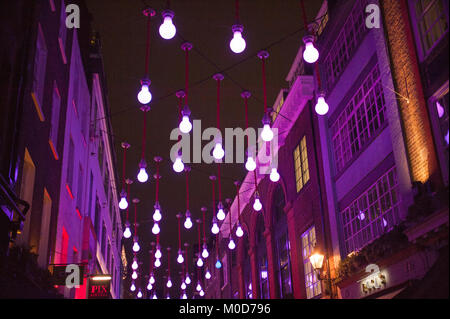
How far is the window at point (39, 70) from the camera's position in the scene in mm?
13492

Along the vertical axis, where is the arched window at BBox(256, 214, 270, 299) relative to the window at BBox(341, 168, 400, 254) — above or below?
above

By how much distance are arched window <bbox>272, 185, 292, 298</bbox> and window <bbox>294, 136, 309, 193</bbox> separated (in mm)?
3058

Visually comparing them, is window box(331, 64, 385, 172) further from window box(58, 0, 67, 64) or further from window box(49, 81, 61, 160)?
window box(58, 0, 67, 64)

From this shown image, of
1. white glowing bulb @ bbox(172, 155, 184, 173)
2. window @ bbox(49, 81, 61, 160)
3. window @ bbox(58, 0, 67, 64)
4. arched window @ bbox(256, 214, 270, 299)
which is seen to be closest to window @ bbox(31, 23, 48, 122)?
window @ bbox(49, 81, 61, 160)

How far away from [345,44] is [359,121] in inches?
123

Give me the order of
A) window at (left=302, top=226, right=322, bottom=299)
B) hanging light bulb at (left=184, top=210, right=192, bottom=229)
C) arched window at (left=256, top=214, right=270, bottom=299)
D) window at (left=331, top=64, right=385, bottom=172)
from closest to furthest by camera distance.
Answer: window at (left=331, top=64, right=385, bottom=172), window at (left=302, top=226, right=322, bottom=299), hanging light bulb at (left=184, top=210, right=192, bottom=229), arched window at (left=256, top=214, right=270, bottom=299)

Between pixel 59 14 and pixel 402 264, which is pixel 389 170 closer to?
pixel 402 264

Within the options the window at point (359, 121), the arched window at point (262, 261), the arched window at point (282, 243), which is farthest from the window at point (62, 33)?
the arched window at point (262, 261)

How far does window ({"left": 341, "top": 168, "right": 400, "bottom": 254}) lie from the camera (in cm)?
1403

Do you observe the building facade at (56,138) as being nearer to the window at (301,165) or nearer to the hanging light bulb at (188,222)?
the hanging light bulb at (188,222)

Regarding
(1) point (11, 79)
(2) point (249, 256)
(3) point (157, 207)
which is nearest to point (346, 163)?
(3) point (157, 207)

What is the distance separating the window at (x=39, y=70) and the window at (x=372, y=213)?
9.78 m

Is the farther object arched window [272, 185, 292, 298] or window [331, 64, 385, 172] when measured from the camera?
arched window [272, 185, 292, 298]

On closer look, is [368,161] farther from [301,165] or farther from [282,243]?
[282,243]
